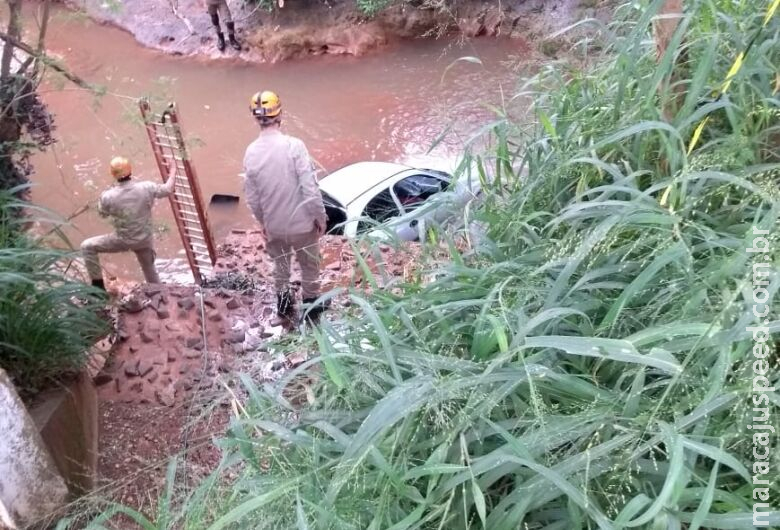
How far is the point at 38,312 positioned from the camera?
3.03 meters

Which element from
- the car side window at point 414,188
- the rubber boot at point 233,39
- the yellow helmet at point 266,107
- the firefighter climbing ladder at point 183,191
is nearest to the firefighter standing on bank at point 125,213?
the firefighter climbing ladder at point 183,191

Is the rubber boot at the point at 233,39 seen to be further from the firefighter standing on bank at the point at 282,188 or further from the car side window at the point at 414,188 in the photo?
the firefighter standing on bank at the point at 282,188

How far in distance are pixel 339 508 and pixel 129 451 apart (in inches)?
96.2

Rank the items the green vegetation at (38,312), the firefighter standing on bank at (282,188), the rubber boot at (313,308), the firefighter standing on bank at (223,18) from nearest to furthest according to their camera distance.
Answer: the rubber boot at (313,308) < the green vegetation at (38,312) < the firefighter standing on bank at (282,188) < the firefighter standing on bank at (223,18)

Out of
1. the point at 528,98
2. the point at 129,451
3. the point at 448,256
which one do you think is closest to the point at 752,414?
the point at 448,256

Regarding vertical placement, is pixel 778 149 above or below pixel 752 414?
above

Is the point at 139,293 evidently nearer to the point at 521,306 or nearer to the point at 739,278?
the point at 521,306

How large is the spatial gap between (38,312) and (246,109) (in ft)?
25.0

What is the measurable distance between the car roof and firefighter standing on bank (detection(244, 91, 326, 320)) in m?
1.58

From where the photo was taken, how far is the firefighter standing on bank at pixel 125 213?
14.9 feet

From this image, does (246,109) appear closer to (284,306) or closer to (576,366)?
(284,306)

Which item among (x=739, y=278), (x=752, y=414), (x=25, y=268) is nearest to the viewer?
(x=752, y=414)

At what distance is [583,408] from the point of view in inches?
49.2

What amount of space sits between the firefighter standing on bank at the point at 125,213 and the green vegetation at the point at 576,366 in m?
3.28
